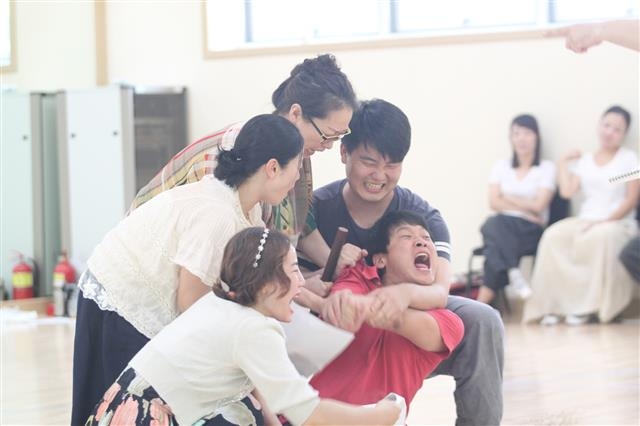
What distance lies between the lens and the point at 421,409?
3.12 meters

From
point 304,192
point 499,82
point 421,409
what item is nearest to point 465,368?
point 304,192

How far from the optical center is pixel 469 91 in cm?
588

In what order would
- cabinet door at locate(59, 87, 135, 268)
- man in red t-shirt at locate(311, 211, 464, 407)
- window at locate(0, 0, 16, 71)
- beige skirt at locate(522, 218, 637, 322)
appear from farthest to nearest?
cabinet door at locate(59, 87, 135, 268)
beige skirt at locate(522, 218, 637, 322)
window at locate(0, 0, 16, 71)
man in red t-shirt at locate(311, 211, 464, 407)

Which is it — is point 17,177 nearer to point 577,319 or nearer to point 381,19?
point 381,19

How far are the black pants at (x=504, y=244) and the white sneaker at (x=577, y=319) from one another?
38 centimetres

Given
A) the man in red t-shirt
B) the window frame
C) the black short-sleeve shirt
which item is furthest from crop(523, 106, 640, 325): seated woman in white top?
the man in red t-shirt

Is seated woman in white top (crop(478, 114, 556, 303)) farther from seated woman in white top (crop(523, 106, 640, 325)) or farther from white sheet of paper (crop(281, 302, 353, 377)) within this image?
white sheet of paper (crop(281, 302, 353, 377))

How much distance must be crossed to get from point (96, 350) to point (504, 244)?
3.75 metres

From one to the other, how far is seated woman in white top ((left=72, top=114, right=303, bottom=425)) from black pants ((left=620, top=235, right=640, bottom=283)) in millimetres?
3664

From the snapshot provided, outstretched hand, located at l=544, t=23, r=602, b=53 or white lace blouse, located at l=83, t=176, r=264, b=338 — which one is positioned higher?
outstretched hand, located at l=544, t=23, r=602, b=53

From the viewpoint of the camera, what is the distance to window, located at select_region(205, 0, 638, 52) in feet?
15.6

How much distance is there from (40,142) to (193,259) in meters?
4.92

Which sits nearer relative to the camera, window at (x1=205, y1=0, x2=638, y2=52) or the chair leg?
window at (x1=205, y1=0, x2=638, y2=52)

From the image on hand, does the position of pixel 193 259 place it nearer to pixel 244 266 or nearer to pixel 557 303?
pixel 244 266
